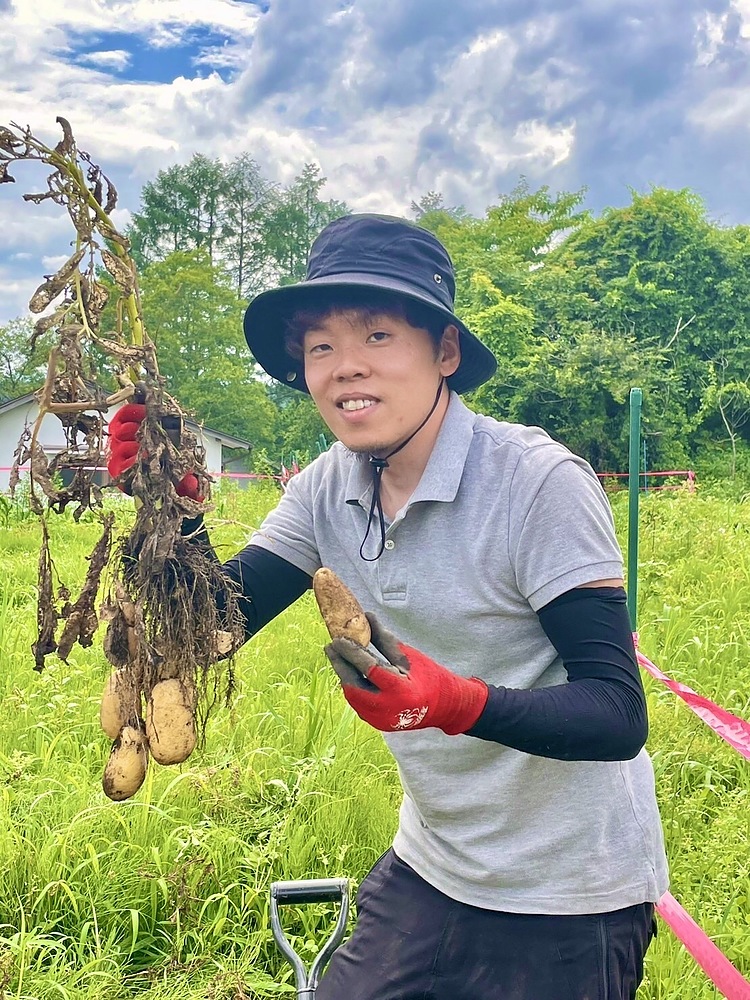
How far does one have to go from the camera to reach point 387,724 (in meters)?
1.20

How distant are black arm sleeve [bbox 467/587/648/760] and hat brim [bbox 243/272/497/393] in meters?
0.54

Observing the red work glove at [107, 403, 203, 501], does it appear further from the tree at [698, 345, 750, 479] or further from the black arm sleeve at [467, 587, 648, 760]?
the tree at [698, 345, 750, 479]

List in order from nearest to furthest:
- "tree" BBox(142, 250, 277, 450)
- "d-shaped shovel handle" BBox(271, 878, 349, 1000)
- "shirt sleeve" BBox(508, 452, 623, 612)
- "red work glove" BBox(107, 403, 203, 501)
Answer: "shirt sleeve" BBox(508, 452, 623, 612)
"red work glove" BBox(107, 403, 203, 501)
"d-shaped shovel handle" BBox(271, 878, 349, 1000)
"tree" BBox(142, 250, 277, 450)

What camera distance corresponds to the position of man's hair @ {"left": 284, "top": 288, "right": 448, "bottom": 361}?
4.84ft

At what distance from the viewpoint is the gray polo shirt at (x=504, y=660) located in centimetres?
142

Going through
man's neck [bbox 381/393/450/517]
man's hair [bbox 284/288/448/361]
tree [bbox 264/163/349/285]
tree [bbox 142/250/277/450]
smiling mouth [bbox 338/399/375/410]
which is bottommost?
man's neck [bbox 381/393/450/517]

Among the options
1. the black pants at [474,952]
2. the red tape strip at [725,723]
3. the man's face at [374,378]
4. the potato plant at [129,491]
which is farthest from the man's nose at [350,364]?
the red tape strip at [725,723]

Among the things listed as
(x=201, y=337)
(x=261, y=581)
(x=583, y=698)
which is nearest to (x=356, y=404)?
(x=261, y=581)

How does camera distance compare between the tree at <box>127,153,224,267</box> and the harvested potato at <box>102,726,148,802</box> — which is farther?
the tree at <box>127,153,224,267</box>

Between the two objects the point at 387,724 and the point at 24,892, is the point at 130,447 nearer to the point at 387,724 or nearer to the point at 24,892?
the point at 387,724

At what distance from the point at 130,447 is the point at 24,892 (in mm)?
1600

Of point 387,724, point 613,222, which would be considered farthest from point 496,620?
point 613,222

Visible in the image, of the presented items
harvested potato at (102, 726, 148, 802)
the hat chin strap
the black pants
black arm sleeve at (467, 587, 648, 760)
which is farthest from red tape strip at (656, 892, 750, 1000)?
harvested potato at (102, 726, 148, 802)

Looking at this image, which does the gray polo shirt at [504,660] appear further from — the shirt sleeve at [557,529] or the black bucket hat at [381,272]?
the black bucket hat at [381,272]
